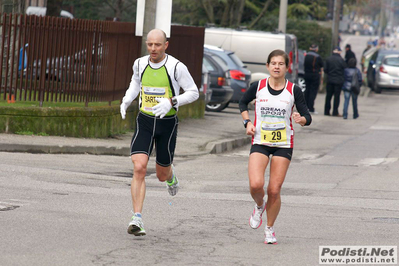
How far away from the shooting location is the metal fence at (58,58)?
551 inches

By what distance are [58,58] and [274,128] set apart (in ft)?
A: 24.8

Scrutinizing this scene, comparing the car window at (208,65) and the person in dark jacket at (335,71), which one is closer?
the car window at (208,65)

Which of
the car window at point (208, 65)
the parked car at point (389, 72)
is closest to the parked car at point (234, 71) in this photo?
the car window at point (208, 65)

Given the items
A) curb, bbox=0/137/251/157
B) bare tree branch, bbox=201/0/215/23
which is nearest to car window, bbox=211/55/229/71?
curb, bbox=0/137/251/157

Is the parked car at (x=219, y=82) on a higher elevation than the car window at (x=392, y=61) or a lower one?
lower

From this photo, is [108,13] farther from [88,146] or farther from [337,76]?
[88,146]

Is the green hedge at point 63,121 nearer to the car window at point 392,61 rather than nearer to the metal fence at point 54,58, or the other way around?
the metal fence at point 54,58

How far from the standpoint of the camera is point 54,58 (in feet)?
46.6

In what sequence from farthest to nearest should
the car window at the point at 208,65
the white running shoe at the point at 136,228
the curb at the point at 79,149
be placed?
the car window at the point at 208,65, the curb at the point at 79,149, the white running shoe at the point at 136,228

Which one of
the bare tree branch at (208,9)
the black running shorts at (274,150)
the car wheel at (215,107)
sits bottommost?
the car wheel at (215,107)

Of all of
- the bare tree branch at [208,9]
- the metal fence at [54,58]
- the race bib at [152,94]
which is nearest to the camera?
the race bib at [152,94]

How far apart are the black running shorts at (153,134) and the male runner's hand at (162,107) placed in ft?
0.51

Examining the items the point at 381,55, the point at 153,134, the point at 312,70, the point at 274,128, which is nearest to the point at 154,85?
the point at 153,134

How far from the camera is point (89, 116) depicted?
14.5 m
